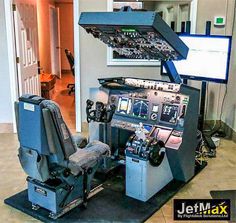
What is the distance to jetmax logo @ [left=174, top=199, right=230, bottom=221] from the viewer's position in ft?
9.53

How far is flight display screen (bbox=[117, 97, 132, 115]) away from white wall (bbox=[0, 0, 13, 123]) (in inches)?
81.6

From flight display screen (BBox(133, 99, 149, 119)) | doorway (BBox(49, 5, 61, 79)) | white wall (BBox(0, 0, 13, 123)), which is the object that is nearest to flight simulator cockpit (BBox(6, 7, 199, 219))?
flight display screen (BBox(133, 99, 149, 119))

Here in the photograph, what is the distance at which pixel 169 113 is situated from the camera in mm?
3357

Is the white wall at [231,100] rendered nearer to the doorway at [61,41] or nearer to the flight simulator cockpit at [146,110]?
the flight simulator cockpit at [146,110]

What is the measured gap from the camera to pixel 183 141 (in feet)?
10.9

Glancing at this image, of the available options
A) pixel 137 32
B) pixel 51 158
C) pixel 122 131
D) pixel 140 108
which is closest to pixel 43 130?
pixel 51 158

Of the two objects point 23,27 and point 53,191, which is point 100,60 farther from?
point 53,191

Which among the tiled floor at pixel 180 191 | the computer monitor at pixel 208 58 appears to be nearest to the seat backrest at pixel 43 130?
the tiled floor at pixel 180 191

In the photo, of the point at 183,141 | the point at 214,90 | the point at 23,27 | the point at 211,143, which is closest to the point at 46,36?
the point at 23,27

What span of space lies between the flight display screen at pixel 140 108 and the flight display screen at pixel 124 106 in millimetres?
78

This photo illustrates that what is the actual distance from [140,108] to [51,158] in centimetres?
127

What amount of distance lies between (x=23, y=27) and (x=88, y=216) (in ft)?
10.9

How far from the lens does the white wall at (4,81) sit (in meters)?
4.73

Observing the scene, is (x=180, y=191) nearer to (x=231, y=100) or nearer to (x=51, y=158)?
(x=51, y=158)
